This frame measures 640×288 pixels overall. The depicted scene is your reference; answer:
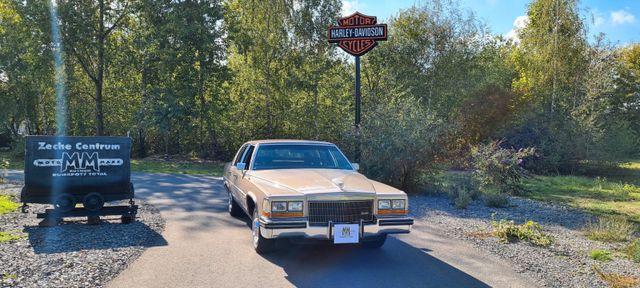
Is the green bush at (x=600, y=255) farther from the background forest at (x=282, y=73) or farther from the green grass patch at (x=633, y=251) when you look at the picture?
the background forest at (x=282, y=73)

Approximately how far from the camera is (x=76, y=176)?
8016 millimetres

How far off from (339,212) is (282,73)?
2005 centimetres

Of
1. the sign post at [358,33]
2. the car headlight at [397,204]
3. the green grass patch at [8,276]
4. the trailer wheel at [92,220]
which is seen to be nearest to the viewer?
the green grass patch at [8,276]

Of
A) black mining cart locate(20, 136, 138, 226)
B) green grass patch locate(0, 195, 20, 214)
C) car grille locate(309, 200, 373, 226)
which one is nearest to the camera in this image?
car grille locate(309, 200, 373, 226)

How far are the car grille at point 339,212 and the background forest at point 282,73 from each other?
1575 centimetres

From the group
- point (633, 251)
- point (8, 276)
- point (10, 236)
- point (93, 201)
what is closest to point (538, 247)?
point (633, 251)

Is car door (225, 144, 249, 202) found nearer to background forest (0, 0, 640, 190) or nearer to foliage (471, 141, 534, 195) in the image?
foliage (471, 141, 534, 195)

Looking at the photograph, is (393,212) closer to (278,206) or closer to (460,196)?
(278,206)

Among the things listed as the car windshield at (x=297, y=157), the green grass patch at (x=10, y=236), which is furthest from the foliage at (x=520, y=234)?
the green grass patch at (x=10, y=236)

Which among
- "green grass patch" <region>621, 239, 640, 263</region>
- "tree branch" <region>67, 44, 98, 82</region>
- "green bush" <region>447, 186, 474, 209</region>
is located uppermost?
"tree branch" <region>67, 44, 98, 82</region>

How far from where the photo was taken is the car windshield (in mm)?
7383

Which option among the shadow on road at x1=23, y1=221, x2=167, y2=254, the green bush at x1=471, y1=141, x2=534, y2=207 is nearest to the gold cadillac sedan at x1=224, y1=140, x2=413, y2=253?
the shadow on road at x1=23, y1=221, x2=167, y2=254

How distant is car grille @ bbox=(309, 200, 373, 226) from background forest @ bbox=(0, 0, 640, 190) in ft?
51.7

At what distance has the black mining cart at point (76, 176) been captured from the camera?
7.78 metres
